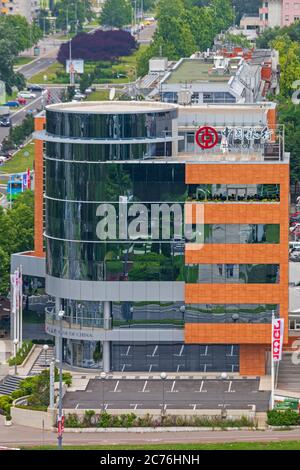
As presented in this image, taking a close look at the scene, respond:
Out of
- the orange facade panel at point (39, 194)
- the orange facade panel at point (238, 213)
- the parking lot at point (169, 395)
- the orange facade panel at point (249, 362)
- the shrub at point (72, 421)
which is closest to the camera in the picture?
the shrub at point (72, 421)

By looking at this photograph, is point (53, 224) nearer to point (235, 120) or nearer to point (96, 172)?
point (96, 172)

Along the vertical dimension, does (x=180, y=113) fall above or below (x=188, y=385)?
above

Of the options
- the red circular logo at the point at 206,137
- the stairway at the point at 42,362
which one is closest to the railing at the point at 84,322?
the stairway at the point at 42,362

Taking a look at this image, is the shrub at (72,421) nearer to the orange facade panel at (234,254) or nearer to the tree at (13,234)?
the orange facade panel at (234,254)

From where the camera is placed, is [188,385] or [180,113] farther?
[180,113]

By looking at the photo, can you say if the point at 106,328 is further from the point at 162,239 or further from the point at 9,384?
the point at 9,384

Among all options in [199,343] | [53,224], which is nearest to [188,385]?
[199,343]

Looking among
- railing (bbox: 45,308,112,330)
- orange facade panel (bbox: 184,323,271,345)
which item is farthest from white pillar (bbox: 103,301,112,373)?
orange facade panel (bbox: 184,323,271,345)
